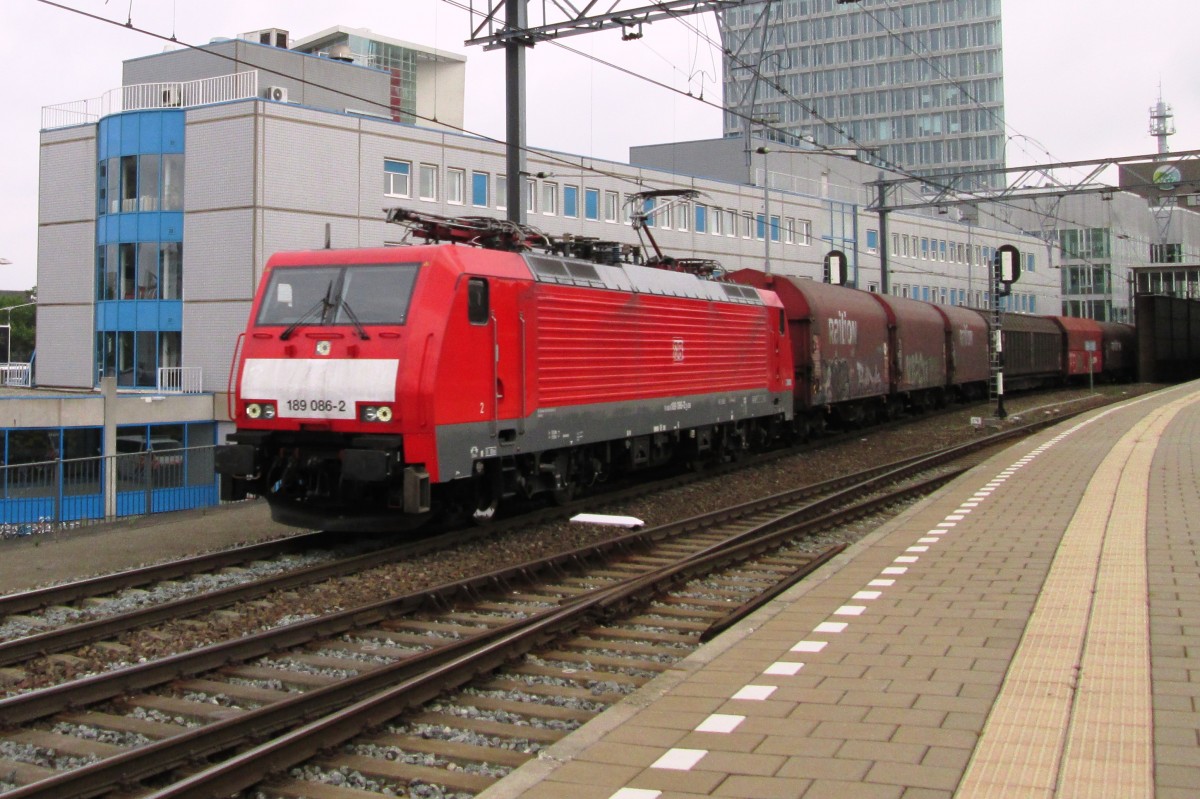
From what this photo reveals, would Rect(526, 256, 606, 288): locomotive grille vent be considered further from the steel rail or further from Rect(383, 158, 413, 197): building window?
Rect(383, 158, 413, 197): building window

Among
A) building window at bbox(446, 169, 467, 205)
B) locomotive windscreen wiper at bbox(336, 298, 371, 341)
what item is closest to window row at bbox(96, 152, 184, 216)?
building window at bbox(446, 169, 467, 205)

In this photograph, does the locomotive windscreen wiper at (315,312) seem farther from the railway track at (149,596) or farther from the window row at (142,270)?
the window row at (142,270)

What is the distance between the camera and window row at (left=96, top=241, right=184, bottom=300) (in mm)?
37469

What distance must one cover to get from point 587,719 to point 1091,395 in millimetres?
40613

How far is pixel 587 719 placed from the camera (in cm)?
658

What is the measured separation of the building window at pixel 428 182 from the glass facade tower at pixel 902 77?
78.7 m

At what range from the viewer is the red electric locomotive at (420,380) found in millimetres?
11367

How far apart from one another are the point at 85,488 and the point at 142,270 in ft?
72.9

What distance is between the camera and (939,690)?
6.04 metres

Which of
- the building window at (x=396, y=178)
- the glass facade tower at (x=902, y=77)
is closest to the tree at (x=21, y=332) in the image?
the building window at (x=396, y=178)

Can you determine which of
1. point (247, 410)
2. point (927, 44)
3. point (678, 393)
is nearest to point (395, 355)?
point (247, 410)

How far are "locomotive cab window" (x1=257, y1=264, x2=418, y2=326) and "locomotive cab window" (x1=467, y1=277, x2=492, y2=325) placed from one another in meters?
0.65

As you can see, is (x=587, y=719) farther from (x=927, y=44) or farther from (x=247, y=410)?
(x=927, y=44)

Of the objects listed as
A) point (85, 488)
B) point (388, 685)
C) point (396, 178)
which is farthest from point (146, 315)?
point (388, 685)
